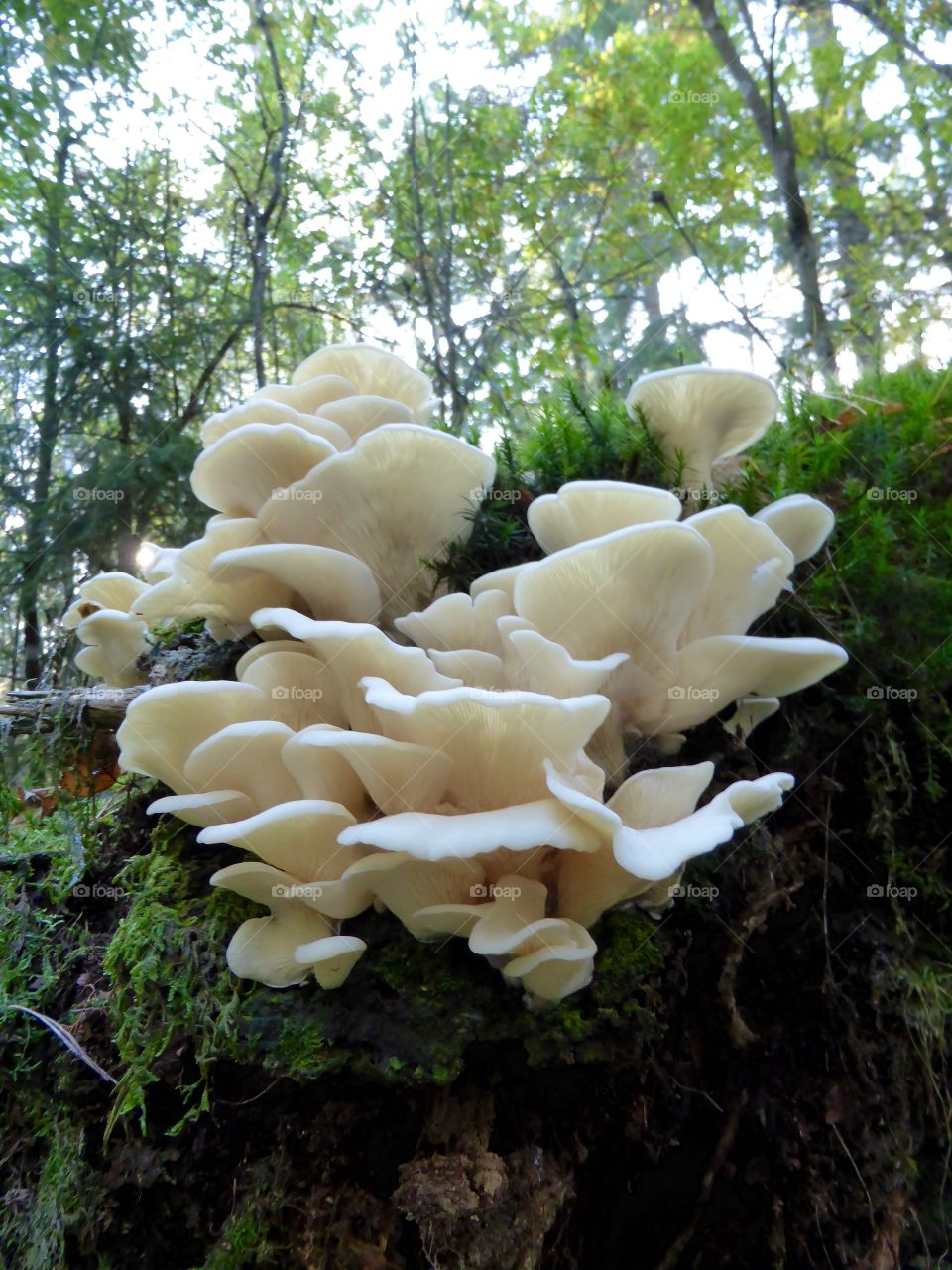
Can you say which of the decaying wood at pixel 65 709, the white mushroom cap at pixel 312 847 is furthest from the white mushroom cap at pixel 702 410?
the decaying wood at pixel 65 709

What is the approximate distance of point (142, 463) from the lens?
19.3 ft

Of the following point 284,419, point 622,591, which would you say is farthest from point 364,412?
point 622,591

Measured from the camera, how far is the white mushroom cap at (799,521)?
1.82 metres

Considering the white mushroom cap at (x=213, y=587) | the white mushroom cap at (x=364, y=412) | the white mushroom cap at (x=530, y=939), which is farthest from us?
the white mushroom cap at (x=364, y=412)

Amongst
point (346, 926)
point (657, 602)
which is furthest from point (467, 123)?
point (346, 926)

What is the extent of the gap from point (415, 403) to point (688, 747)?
1.43 metres

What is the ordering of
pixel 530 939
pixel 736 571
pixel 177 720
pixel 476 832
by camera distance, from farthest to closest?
pixel 736 571
pixel 177 720
pixel 530 939
pixel 476 832

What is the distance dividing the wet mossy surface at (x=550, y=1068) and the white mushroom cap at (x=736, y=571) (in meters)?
0.34

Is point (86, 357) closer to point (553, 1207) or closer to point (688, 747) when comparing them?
point (688, 747)

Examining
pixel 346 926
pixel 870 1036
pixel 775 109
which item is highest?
pixel 775 109

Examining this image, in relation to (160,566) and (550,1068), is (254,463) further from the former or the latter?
(550,1068)

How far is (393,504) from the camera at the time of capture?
2.02 metres

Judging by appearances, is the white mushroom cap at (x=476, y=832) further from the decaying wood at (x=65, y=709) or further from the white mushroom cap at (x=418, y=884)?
the decaying wood at (x=65, y=709)

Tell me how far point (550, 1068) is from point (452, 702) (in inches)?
34.7
